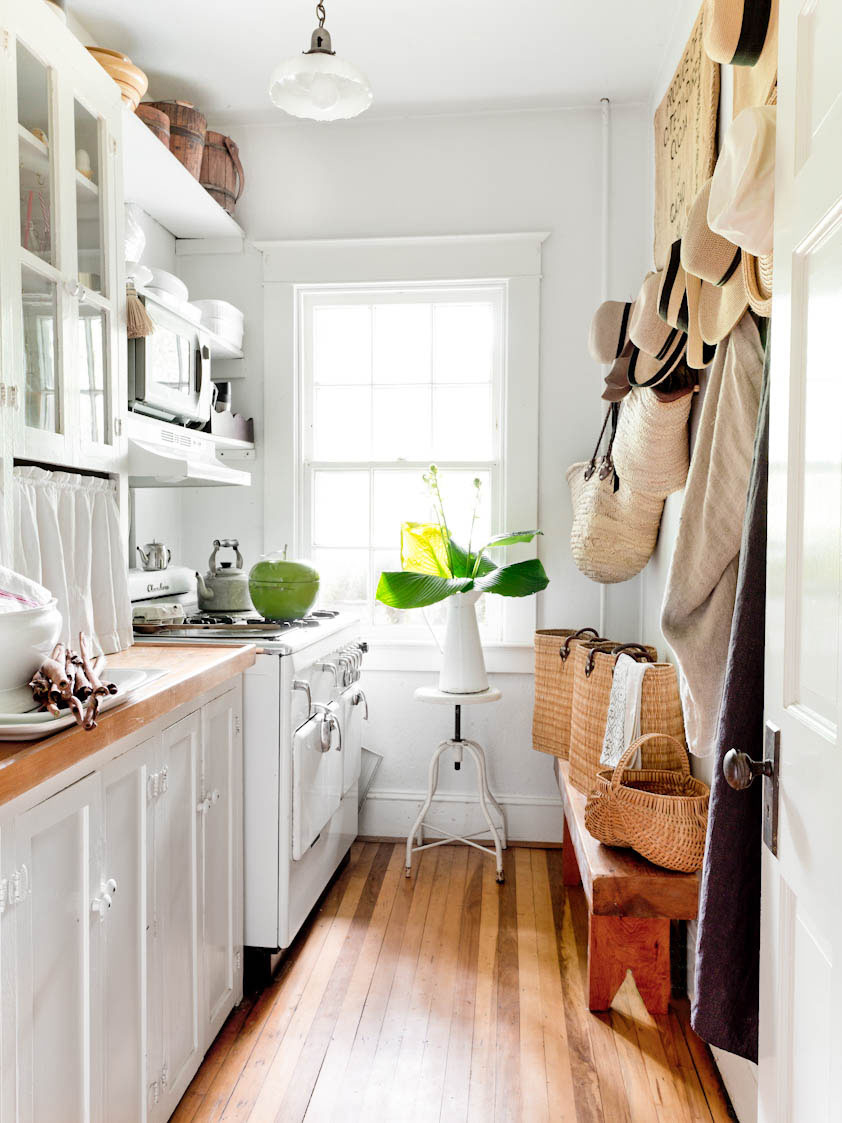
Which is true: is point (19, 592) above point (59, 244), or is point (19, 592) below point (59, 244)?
below

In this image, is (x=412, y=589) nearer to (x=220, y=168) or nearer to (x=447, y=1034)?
(x=447, y=1034)

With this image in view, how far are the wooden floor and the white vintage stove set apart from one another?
21 centimetres

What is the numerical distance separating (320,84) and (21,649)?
187 cm

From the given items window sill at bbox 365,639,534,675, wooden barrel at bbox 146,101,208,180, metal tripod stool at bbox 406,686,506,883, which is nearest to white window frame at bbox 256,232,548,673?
window sill at bbox 365,639,534,675

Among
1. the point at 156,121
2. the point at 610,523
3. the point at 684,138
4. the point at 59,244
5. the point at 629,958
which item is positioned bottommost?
the point at 629,958

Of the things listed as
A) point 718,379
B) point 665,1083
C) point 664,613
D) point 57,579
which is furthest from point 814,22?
point 665,1083

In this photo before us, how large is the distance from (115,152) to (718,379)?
1617 millimetres

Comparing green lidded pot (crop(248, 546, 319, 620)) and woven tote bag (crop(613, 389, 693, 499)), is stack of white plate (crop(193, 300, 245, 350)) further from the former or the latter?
woven tote bag (crop(613, 389, 693, 499))

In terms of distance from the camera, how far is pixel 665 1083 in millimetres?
1985

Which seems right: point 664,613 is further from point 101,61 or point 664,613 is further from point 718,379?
point 101,61

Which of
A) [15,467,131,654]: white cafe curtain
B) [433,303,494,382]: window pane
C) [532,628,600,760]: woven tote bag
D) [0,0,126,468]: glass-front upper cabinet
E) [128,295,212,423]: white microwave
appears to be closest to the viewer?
[0,0,126,468]: glass-front upper cabinet

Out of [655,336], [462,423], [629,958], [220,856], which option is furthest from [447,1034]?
[462,423]

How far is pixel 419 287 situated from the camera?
3.51 metres

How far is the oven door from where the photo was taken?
2418mm
